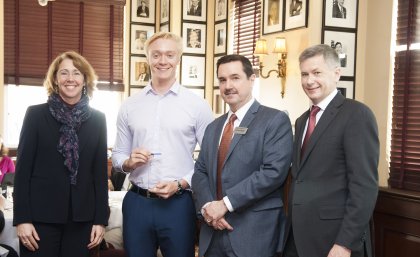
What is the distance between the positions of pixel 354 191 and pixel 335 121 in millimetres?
299

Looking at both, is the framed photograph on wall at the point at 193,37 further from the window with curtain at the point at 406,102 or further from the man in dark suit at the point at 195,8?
the window with curtain at the point at 406,102

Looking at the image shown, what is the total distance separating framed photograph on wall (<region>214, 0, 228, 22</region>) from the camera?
745 centimetres

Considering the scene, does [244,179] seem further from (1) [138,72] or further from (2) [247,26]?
(1) [138,72]

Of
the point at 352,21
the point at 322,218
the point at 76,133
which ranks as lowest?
the point at 322,218

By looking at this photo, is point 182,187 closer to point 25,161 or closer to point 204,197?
point 204,197

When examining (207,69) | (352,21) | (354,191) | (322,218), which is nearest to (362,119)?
(354,191)

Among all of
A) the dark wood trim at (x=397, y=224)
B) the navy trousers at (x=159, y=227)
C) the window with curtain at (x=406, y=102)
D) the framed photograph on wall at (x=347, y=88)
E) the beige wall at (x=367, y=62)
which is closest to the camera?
the navy trousers at (x=159, y=227)

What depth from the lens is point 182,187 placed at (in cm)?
256

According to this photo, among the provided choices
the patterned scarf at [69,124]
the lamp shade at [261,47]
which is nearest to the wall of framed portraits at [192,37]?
the lamp shade at [261,47]

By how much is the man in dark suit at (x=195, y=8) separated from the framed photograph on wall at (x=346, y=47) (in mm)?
2931

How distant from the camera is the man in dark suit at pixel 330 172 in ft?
6.70

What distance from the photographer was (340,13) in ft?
17.2

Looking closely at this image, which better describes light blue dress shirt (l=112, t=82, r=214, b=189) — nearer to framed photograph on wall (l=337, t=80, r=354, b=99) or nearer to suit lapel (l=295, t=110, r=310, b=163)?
suit lapel (l=295, t=110, r=310, b=163)

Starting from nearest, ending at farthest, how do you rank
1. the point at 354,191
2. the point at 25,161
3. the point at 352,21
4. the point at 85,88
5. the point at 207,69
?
the point at 354,191
the point at 25,161
the point at 85,88
the point at 352,21
the point at 207,69
